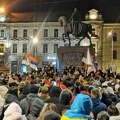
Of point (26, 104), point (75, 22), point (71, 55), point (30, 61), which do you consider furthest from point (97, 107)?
point (75, 22)

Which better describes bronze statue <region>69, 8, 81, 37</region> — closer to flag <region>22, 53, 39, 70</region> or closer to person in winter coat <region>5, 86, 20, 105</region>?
flag <region>22, 53, 39, 70</region>

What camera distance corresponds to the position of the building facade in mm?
70188

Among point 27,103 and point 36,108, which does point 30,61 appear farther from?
point 36,108

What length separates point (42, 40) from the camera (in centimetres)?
7356

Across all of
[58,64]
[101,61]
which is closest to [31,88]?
[58,64]

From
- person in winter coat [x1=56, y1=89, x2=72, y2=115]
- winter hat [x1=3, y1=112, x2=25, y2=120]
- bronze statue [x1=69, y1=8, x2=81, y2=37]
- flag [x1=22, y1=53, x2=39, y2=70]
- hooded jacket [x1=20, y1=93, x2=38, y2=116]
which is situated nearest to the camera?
winter hat [x1=3, y1=112, x2=25, y2=120]

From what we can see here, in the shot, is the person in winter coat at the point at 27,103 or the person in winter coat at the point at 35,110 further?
the person in winter coat at the point at 27,103

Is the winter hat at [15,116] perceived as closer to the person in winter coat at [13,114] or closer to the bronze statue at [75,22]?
the person in winter coat at [13,114]

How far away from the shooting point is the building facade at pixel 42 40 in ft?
230

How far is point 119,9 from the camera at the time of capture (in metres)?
78.6

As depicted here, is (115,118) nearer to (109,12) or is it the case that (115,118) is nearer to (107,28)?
(107,28)

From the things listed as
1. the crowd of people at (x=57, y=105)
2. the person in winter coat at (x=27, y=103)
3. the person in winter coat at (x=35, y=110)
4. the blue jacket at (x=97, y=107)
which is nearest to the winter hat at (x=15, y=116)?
the crowd of people at (x=57, y=105)

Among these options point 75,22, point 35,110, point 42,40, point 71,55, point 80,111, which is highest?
point 42,40

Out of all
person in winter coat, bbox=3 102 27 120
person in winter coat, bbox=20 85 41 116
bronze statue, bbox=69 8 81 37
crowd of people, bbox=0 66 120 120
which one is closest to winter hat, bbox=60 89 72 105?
crowd of people, bbox=0 66 120 120
